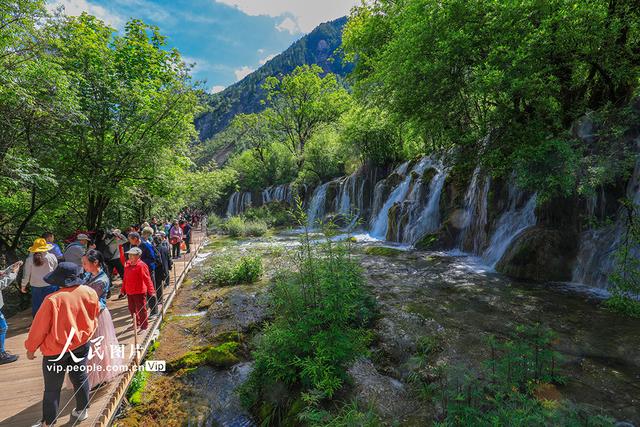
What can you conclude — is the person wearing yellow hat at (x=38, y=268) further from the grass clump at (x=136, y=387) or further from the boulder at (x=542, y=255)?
the boulder at (x=542, y=255)

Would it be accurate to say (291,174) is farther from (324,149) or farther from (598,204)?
(598,204)

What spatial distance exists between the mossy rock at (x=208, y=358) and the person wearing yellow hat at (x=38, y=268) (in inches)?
114

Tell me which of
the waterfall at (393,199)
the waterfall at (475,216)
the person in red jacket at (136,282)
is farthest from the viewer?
the waterfall at (393,199)

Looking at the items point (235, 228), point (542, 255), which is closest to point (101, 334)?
point (542, 255)

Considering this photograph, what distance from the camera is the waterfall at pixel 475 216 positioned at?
42.3 feet

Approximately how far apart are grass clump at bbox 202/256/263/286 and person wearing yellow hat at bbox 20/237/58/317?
18.3 feet

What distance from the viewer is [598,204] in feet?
29.2

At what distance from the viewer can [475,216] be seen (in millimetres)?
13555

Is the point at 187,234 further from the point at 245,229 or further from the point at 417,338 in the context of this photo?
the point at 417,338

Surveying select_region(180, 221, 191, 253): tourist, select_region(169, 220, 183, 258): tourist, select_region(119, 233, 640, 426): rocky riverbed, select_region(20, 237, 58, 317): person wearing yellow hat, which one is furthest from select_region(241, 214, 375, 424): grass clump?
select_region(180, 221, 191, 253): tourist

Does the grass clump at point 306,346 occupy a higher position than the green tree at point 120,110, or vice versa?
the green tree at point 120,110

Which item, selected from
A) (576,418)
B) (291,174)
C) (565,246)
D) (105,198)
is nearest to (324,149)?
(291,174)

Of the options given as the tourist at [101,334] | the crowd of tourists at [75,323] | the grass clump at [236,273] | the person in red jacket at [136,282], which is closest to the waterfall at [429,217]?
the grass clump at [236,273]

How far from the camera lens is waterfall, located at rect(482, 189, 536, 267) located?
1089 centimetres
